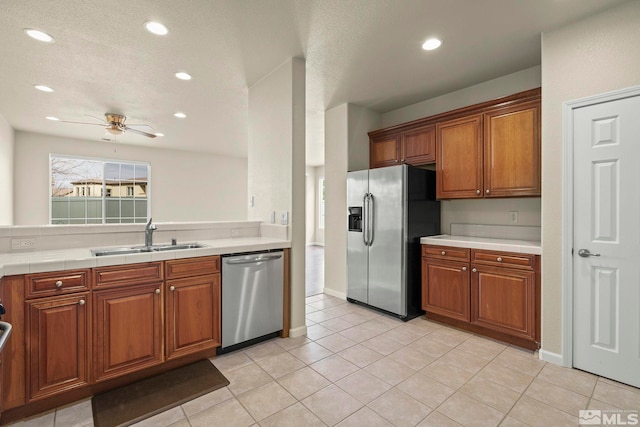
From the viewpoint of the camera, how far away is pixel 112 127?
4754 millimetres

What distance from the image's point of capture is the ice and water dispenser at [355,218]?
12.7ft

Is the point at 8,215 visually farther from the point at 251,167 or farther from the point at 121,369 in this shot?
the point at 121,369

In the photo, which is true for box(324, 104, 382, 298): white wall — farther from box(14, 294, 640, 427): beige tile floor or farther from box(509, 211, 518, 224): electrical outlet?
box(509, 211, 518, 224): electrical outlet

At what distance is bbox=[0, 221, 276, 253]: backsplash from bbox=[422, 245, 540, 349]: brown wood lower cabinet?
1759mm

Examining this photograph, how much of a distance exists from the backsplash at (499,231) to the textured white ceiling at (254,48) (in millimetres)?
1680

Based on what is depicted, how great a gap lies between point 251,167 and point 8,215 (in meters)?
5.10

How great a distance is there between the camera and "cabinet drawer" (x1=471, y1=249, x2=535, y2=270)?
104 inches

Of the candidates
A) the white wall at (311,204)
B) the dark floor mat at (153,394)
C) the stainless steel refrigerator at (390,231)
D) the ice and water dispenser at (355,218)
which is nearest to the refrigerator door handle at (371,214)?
the stainless steel refrigerator at (390,231)

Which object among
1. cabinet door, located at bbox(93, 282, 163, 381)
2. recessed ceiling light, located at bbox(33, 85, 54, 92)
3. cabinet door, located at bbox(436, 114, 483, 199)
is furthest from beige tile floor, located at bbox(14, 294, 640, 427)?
recessed ceiling light, located at bbox(33, 85, 54, 92)

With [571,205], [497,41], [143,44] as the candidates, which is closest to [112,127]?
[143,44]

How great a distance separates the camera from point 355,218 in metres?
3.95

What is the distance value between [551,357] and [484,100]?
8.83 feet
